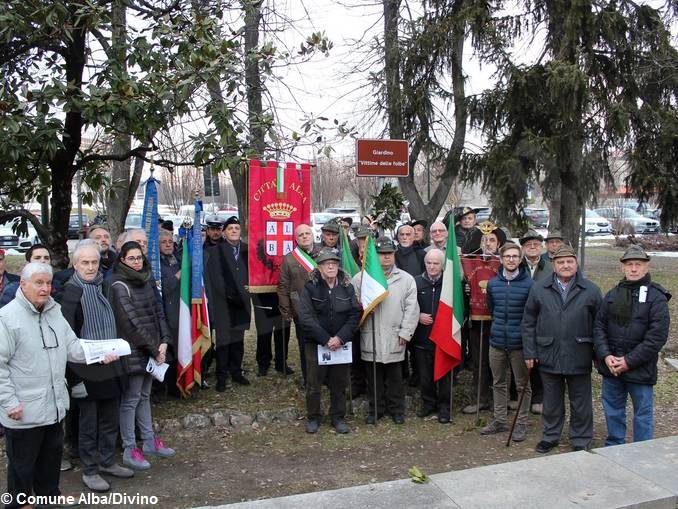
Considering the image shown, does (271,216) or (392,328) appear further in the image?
(271,216)

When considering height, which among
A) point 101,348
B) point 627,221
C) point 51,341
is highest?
point 627,221

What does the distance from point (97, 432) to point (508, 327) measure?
3.76 meters

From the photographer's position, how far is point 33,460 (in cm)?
424

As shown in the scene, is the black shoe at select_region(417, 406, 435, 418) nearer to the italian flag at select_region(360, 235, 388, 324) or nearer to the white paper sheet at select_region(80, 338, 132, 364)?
the italian flag at select_region(360, 235, 388, 324)

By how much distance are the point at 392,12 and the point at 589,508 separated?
11715mm

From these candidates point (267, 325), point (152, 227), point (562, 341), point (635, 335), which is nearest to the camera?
point (635, 335)

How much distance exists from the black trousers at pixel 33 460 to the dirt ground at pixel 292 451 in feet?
1.68

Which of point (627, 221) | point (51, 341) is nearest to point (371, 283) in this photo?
point (51, 341)

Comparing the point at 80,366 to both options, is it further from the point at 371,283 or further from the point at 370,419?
the point at 370,419

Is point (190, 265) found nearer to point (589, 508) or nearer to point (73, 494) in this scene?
point (73, 494)

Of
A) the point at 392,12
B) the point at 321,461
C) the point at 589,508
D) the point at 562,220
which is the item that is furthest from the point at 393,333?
the point at 392,12

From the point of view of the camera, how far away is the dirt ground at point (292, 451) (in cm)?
503

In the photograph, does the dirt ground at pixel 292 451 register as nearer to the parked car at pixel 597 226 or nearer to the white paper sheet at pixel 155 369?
the white paper sheet at pixel 155 369

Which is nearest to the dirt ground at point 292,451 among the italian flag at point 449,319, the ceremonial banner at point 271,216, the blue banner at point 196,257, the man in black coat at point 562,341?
the man in black coat at point 562,341
